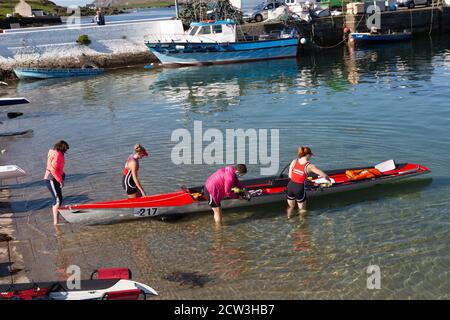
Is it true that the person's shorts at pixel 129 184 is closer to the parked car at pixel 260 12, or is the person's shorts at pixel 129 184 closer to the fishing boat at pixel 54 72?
the fishing boat at pixel 54 72

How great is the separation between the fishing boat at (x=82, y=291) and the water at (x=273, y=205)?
1.04 metres

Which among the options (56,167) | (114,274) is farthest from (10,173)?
(114,274)

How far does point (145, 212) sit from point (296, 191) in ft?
12.4

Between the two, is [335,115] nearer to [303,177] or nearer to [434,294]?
[303,177]

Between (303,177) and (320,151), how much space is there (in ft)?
18.3

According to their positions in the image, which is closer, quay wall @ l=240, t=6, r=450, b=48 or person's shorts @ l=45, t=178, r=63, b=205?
person's shorts @ l=45, t=178, r=63, b=205

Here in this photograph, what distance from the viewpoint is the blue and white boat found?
41656 mm

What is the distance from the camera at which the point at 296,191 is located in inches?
489

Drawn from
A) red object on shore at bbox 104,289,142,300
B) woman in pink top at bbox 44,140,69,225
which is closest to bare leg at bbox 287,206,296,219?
red object on shore at bbox 104,289,142,300

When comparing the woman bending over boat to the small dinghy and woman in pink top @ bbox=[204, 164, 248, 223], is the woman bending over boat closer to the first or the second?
woman in pink top @ bbox=[204, 164, 248, 223]

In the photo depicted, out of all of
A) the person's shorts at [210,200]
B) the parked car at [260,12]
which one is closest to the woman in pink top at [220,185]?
the person's shorts at [210,200]

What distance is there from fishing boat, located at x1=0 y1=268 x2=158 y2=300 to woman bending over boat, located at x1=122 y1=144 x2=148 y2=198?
12.6 ft

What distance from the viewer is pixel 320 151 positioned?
1748cm

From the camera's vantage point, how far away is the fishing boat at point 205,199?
12.4 meters
